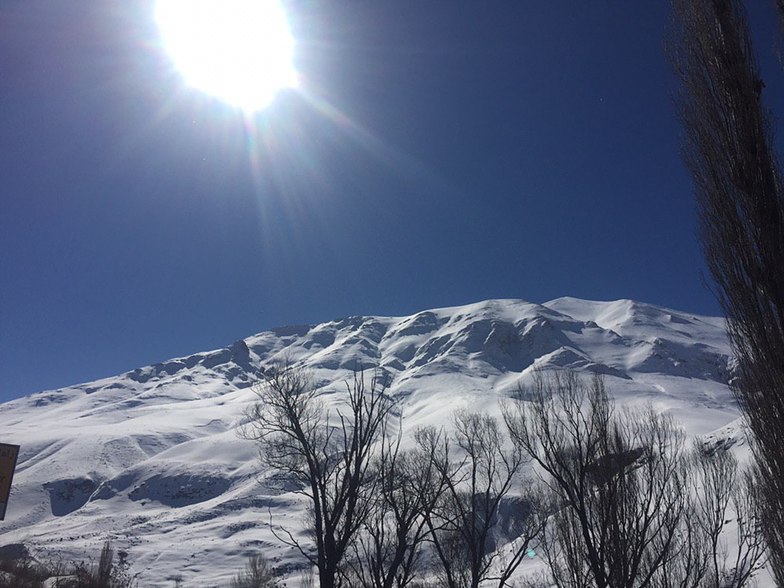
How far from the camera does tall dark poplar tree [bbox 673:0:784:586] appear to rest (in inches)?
249

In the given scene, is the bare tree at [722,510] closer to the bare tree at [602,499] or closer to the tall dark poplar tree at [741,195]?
the bare tree at [602,499]

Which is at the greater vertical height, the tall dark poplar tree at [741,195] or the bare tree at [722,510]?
the tall dark poplar tree at [741,195]

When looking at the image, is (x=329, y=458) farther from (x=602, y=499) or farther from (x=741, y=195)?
(x=741, y=195)

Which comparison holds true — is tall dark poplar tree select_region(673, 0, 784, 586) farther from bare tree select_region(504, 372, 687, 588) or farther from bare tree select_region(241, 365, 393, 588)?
bare tree select_region(241, 365, 393, 588)

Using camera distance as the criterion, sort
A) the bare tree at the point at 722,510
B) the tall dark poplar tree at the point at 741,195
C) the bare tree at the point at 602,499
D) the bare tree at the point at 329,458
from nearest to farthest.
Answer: the tall dark poplar tree at the point at 741,195 → the bare tree at the point at 329,458 → the bare tree at the point at 602,499 → the bare tree at the point at 722,510

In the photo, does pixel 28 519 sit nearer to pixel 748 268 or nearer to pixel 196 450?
pixel 196 450

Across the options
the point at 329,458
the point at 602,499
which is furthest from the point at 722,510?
the point at 329,458

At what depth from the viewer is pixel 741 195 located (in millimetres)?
6473

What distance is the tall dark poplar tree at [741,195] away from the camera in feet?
20.7

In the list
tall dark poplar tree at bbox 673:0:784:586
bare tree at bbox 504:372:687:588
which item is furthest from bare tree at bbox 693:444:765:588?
tall dark poplar tree at bbox 673:0:784:586

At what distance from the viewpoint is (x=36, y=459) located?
142 metres

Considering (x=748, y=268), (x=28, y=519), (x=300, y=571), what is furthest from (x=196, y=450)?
(x=748, y=268)

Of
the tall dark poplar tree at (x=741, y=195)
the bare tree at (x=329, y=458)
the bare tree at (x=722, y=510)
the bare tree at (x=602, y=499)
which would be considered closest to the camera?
the tall dark poplar tree at (x=741, y=195)

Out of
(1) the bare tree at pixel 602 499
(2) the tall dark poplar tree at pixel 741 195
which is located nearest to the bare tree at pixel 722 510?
(1) the bare tree at pixel 602 499
